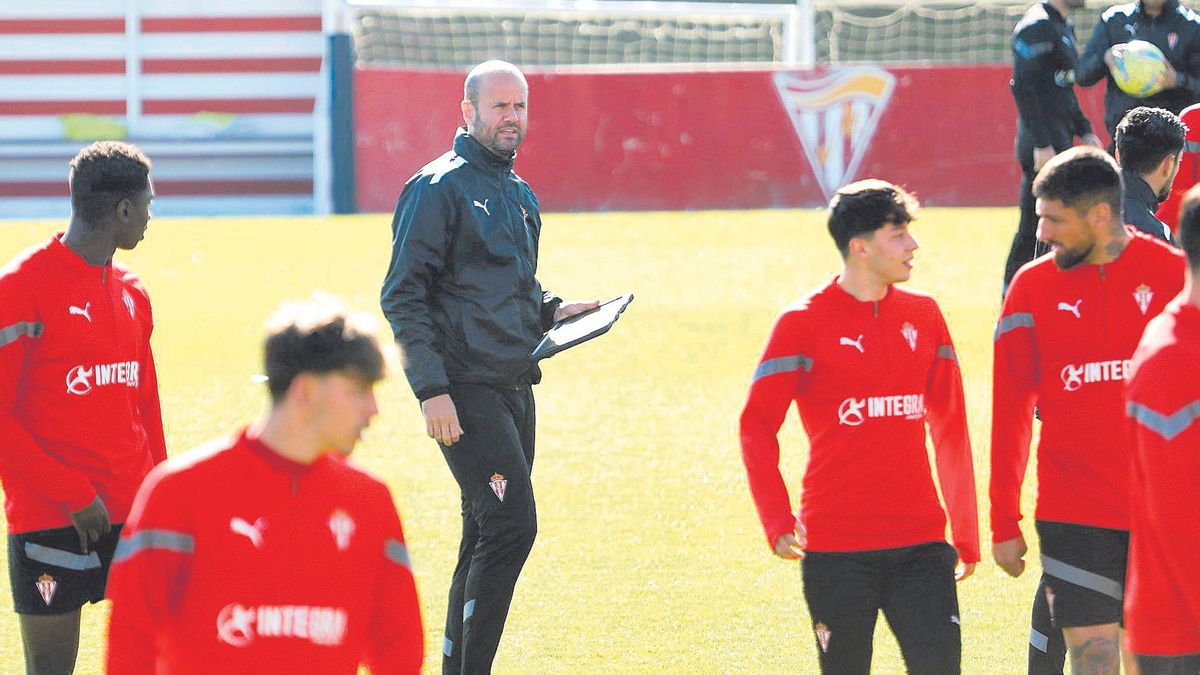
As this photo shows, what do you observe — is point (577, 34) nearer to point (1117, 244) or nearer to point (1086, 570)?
point (1117, 244)

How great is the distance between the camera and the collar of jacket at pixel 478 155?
222 inches

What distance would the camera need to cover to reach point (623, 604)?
23.1 ft

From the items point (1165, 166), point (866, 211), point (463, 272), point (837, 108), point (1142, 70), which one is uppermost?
point (837, 108)

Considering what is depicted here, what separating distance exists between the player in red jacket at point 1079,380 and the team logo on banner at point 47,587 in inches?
109

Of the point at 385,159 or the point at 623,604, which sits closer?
the point at 623,604

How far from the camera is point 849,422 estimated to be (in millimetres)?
4633

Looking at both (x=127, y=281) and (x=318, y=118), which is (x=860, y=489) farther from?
(x=318, y=118)

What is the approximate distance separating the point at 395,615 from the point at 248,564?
1.06 ft

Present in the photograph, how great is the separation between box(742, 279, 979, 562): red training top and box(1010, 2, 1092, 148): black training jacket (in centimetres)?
539

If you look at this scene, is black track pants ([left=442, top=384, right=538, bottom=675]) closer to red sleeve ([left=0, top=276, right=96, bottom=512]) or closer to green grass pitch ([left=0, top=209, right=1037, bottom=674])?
green grass pitch ([left=0, top=209, right=1037, bottom=674])

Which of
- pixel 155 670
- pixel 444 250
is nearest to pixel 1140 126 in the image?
pixel 444 250

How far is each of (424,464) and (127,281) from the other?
15.1 feet

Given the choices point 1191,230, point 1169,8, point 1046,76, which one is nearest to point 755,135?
point 1046,76

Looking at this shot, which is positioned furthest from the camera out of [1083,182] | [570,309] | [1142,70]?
[1142,70]
